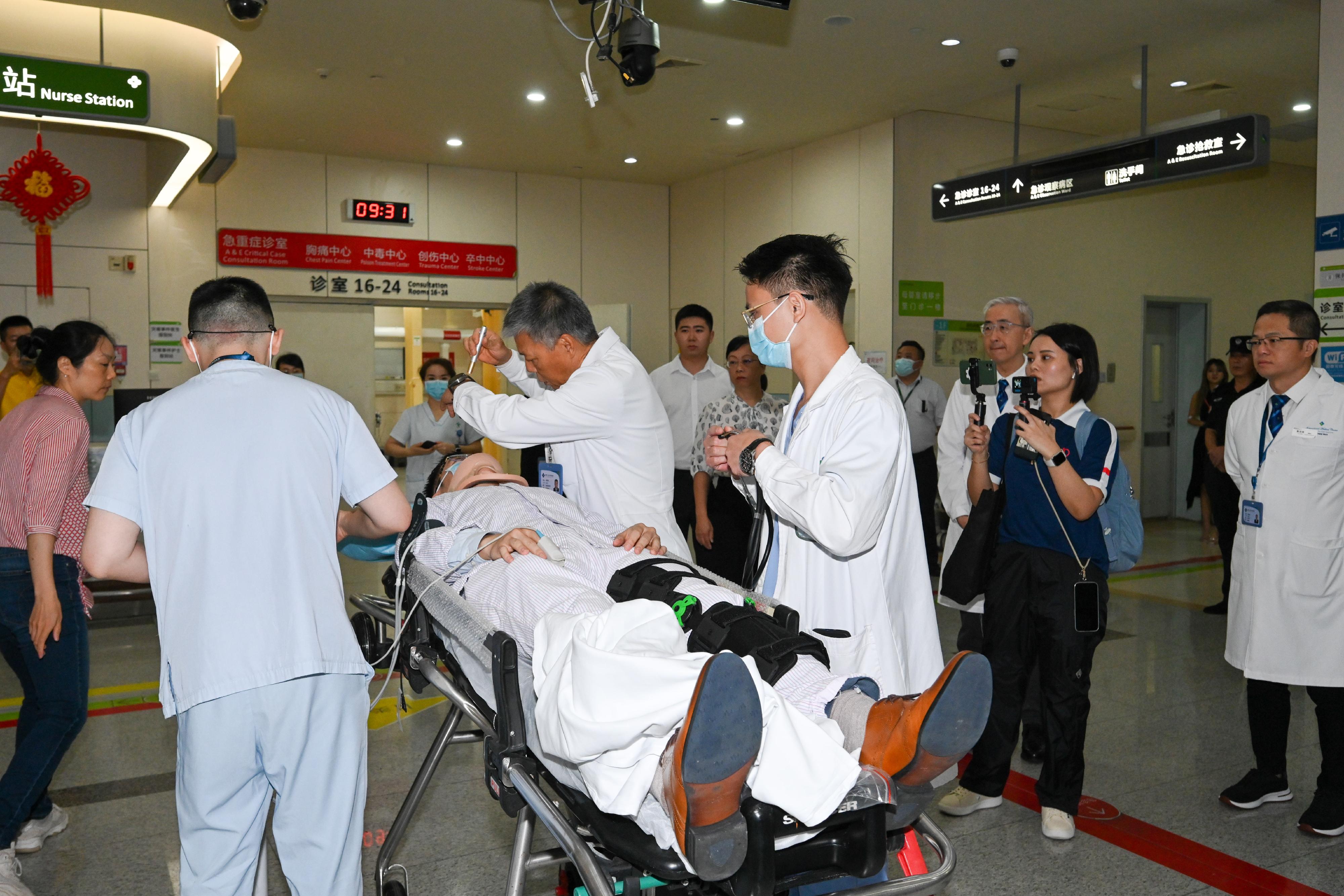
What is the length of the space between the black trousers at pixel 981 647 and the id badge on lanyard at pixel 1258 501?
0.88 metres

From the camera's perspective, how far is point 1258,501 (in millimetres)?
3342

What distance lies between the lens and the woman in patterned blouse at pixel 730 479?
17.2 feet

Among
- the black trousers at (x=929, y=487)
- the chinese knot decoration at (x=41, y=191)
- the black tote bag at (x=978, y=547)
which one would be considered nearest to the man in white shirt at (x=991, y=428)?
the black tote bag at (x=978, y=547)

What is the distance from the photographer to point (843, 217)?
8781mm

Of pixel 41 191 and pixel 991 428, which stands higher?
pixel 41 191

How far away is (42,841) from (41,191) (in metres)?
5.83

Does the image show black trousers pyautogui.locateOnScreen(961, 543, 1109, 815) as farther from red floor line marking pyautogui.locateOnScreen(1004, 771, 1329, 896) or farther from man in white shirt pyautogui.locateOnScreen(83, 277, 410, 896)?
man in white shirt pyautogui.locateOnScreen(83, 277, 410, 896)

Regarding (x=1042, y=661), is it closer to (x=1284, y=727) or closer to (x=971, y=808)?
(x=971, y=808)

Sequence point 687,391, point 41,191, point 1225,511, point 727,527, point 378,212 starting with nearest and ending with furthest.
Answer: point 727,527, point 687,391, point 1225,511, point 41,191, point 378,212

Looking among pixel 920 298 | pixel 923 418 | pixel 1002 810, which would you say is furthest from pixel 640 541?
pixel 920 298

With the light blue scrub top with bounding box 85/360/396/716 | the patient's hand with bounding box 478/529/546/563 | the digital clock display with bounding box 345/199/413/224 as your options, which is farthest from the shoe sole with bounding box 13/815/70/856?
the digital clock display with bounding box 345/199/413/224

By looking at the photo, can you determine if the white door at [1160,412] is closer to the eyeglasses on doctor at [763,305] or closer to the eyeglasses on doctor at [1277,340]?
the eyeglasses on doctor at [1277,340]

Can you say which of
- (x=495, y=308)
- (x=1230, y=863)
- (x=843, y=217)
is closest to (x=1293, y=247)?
(x=843, y=217)

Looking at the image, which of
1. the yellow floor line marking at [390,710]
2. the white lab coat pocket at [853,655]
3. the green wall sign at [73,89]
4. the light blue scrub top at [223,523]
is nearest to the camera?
the light blue scrub top at [223,523]
